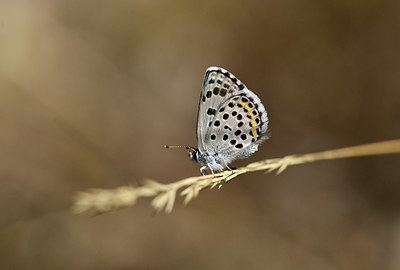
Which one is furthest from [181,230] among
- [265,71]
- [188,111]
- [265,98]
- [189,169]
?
[265,71]

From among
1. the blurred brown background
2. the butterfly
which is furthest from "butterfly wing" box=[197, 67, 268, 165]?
the blurred brown background

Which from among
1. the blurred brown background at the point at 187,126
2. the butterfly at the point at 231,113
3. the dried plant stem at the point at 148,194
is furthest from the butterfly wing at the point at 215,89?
the blurred brown background at the point at 187,126

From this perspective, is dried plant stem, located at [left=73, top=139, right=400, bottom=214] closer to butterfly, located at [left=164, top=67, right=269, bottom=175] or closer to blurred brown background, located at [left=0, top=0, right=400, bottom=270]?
butterfly, located at [left=164, top=67, right=269, bottom=175]

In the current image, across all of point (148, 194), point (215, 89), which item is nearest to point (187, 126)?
point (215, 89)

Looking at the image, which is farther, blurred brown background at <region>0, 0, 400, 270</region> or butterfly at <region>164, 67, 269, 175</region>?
blurred brown background at <region>0, 0, 400, 270</region>

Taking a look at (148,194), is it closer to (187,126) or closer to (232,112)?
(232,112)

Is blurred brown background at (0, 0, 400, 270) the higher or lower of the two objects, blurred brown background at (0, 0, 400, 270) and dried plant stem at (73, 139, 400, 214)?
the higher

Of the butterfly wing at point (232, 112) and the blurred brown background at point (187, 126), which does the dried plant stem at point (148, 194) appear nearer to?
the butterfly wing at point (232, 112)

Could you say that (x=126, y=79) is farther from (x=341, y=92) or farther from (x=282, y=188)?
(x=341, y=92)

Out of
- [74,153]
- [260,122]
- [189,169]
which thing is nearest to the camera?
[260,122]
